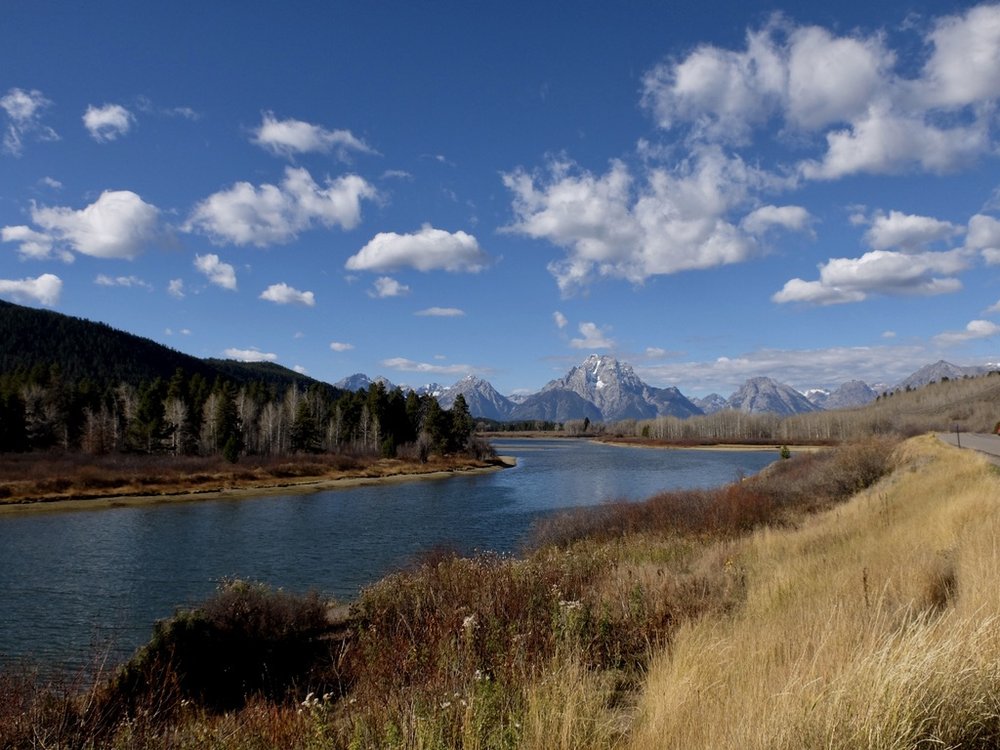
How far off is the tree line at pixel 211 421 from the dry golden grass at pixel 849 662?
69.1 meters

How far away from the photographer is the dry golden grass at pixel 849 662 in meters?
3.66

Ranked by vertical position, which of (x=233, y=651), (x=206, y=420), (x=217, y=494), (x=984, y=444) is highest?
(x=206, y=420)

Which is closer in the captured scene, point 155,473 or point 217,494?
point 217,494

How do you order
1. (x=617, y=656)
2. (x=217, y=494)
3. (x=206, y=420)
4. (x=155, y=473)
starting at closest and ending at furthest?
(x=617, y=656)
(x=217, y=494)
(x=155, y=473)
(x=206, y=420)

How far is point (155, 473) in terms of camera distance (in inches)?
2212

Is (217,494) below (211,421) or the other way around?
below

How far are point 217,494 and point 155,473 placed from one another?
704 cm

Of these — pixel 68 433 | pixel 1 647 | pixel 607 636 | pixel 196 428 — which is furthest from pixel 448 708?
pixel 68 433

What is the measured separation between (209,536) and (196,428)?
52464mm

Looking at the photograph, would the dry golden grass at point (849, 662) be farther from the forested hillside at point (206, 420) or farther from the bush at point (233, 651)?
the forested hillside at point (206, 420)

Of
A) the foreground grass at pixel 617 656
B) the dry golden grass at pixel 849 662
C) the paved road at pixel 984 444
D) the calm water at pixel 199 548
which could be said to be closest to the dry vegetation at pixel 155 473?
the calm water at pixel 199 548

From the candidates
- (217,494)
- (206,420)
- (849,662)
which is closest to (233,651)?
(849,662)

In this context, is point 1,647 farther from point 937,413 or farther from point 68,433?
point 937,413

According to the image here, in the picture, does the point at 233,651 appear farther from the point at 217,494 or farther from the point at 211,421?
the point at 211,421
